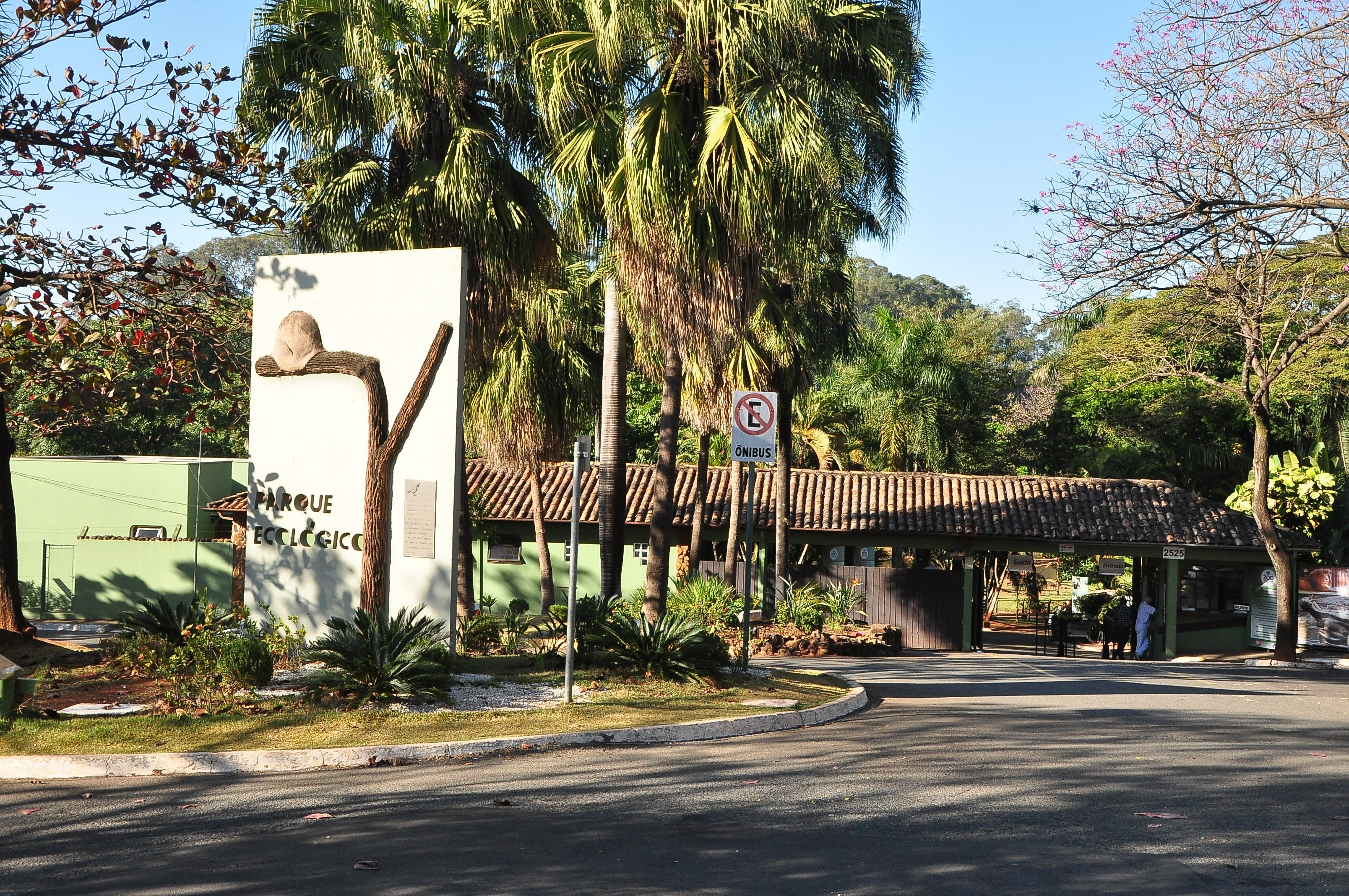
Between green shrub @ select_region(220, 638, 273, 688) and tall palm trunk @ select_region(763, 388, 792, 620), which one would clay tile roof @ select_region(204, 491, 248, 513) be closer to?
tall palm trunk @ select_region(763, 388, 792, 620)

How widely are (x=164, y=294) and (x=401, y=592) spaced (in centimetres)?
482

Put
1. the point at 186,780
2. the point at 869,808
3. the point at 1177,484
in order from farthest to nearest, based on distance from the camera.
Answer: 1. the point at 1177,484
2. the point at 186,780
3. the point at 869,808

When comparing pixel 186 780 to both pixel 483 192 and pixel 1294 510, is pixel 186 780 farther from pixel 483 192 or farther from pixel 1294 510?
pixel 1294 510

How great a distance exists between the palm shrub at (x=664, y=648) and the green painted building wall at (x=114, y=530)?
1837 centimetres

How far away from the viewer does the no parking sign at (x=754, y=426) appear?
1325 cm

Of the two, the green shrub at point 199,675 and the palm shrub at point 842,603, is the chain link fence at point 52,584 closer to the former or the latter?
the palm shrub at point 842,603

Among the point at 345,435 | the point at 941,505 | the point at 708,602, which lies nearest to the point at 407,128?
the point at 345,435

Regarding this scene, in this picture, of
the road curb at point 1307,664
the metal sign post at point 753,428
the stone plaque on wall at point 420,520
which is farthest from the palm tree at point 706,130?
the road curb at point 1307,664

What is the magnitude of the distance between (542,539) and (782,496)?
5.31 m

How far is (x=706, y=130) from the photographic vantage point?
14.4 metres

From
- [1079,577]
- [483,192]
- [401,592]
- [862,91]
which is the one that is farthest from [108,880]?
[1079,577]

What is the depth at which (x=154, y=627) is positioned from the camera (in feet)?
41.2

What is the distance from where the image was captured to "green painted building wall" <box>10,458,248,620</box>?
29.9 meters

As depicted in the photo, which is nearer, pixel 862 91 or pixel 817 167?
pixel 817 167
